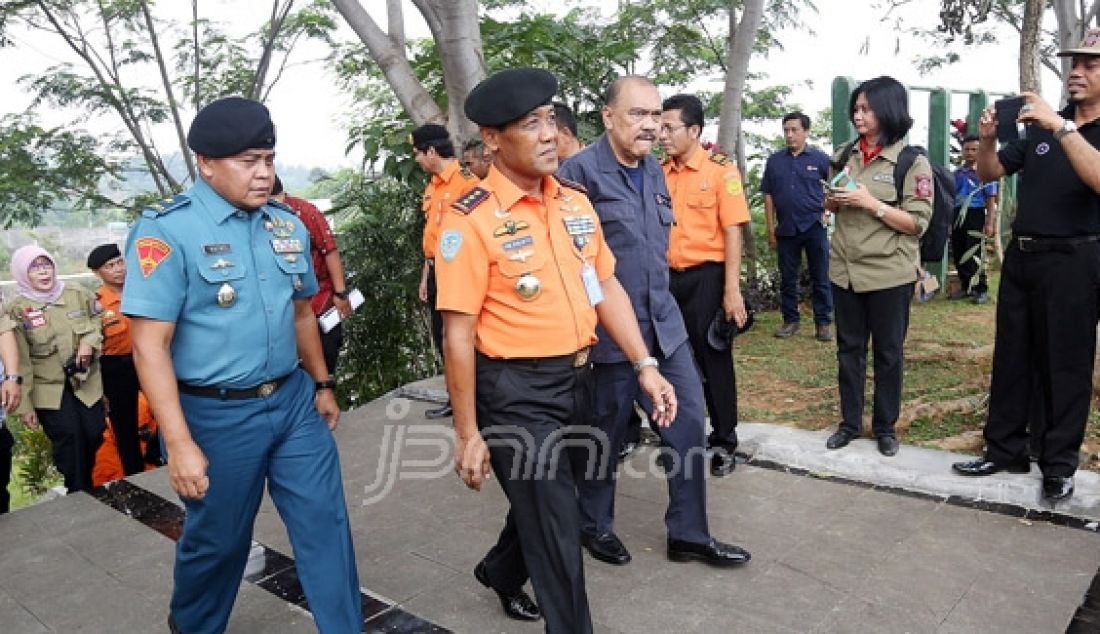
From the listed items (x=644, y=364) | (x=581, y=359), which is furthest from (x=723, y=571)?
(x=581, y=359)

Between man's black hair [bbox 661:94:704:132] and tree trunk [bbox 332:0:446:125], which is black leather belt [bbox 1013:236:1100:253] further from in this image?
tree trunk [bbox 332:0:446:125]

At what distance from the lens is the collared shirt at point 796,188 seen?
730 cm

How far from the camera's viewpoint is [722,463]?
436 cm

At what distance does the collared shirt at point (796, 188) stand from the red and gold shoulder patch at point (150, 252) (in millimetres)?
A: 5966

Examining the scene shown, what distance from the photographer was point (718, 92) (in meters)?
11.7

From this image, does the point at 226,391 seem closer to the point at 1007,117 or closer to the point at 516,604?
the point at 516,604

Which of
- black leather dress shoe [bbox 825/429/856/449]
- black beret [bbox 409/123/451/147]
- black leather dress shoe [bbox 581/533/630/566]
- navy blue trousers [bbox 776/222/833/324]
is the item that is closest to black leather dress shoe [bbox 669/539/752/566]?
black leather dress shoe [bbox 581/533/630/566]

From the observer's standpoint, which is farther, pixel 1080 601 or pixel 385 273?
pixel 385 273

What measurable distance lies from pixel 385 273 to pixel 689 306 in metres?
3.59

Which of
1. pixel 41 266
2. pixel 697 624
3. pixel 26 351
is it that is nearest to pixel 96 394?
pixel 26 351

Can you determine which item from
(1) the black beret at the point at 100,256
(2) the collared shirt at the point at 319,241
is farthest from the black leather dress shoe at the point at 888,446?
(1) the black beret at the point at 100,256

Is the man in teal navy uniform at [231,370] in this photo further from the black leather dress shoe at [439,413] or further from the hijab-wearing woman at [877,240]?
the black leather dress shoe at [439,413]

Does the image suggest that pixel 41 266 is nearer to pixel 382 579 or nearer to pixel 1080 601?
pixel 382 579

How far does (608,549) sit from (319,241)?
2.69 metres
